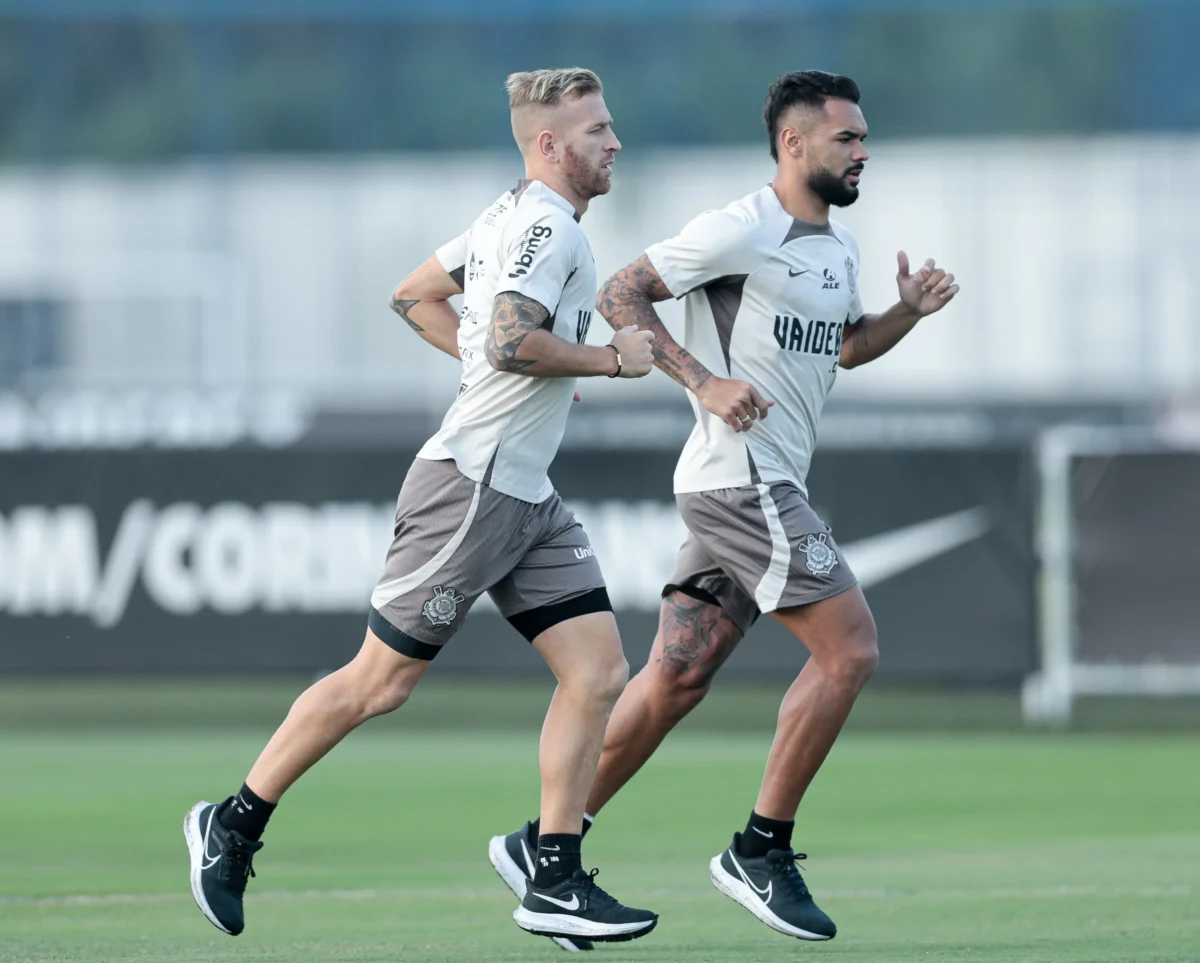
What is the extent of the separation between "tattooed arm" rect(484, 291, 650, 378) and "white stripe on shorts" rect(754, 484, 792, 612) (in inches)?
34.4

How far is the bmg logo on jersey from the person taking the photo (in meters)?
6.04

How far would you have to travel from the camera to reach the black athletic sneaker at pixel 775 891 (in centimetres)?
634

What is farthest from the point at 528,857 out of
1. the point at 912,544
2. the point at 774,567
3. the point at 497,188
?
the point at 497,188

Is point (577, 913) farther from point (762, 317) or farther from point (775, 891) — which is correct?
point (762, 317)

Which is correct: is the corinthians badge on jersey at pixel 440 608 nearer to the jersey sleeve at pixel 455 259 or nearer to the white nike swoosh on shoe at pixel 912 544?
the jersey sleeve at pixel 455 259

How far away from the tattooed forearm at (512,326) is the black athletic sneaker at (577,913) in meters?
1.46

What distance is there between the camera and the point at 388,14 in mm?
31281

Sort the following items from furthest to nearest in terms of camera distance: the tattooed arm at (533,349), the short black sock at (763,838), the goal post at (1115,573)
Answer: the goal post at (1115,573) < the short black sock at (763,838) < the tattooed arm at (533,349)

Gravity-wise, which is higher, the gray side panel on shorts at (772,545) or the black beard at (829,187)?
the black beard at (829,187)

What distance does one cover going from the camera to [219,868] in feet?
20.3

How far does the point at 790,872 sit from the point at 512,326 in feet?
6.17

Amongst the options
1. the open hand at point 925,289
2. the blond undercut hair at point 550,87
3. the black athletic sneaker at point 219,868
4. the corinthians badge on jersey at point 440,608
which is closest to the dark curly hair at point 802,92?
the open hand at point 925,289

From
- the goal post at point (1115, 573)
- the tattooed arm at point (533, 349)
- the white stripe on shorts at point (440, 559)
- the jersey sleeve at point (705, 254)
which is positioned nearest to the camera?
the tattooed arm at point (533, 349)

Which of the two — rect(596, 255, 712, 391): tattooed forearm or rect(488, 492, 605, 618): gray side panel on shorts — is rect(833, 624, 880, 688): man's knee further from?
rect(596, 255, 712, 391): tattooed forearm
